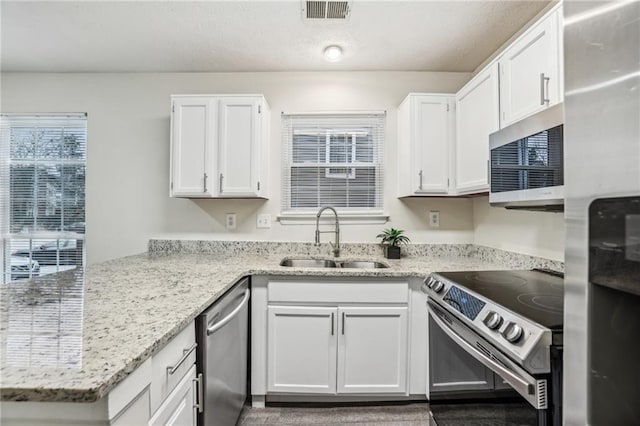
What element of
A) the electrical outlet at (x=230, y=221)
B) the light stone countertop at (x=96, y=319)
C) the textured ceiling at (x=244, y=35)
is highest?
the textured ceiling at (x=244, y=35)

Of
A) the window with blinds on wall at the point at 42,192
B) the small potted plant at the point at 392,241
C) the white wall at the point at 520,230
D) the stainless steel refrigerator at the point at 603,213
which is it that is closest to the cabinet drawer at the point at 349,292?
the small potted plant at the point at 392,241

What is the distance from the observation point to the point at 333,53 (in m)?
2.20

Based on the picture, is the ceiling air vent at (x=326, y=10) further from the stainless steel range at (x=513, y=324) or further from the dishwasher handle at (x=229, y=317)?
the dishwasher handle at (x=229, y=317)

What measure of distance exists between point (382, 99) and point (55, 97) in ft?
9.25

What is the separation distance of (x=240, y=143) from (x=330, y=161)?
2.47ft

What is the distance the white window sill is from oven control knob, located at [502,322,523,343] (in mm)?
1633

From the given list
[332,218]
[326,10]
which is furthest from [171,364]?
[326,10]

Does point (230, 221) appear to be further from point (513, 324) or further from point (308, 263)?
point (513, 324)

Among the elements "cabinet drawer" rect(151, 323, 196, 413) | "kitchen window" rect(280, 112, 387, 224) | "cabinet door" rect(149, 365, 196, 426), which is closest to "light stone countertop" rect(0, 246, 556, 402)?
"cabinet drawer" rect(151, 323, 196, 413)

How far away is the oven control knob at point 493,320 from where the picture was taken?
3.21 ft

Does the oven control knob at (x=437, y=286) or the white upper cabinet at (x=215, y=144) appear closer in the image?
the oven control knob at (x=437, y=286)

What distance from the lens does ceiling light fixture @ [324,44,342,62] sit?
2.17 metres

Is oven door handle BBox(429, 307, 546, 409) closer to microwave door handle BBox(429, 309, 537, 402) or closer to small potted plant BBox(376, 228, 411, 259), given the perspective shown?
microwave door handle BBox(429, 309, 537, 402)

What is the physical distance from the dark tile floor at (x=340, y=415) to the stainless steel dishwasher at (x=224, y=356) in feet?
0.69
